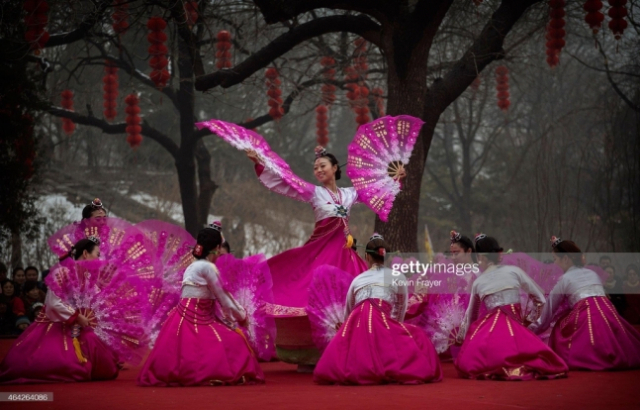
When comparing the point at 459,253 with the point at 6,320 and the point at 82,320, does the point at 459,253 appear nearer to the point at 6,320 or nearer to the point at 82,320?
the point at 82,320

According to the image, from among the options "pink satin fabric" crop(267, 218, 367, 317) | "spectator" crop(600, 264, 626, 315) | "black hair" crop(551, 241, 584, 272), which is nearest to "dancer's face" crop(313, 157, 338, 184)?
"pink satin fabric" crop(267, 218, 367, 317)

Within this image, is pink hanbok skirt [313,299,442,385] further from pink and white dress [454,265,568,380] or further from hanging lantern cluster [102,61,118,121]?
hanging lantern cluster [102,61,118,121]

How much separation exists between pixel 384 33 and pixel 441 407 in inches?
228

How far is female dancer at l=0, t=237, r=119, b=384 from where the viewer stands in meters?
6.05

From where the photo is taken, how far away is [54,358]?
6.09m

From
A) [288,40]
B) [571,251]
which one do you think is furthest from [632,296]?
[288,40]

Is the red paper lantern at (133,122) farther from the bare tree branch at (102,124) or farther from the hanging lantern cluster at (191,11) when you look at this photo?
the hanging lantern cluster at (191,11)

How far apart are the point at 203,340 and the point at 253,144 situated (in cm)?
183

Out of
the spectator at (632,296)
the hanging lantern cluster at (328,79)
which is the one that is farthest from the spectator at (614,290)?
the hanging lantern cluster at (328,79)

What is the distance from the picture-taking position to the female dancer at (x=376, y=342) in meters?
5.77

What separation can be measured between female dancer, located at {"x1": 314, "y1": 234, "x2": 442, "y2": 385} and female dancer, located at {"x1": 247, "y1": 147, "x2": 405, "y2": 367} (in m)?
0.58

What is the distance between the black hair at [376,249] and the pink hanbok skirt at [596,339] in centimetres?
185

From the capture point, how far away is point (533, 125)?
955 inches

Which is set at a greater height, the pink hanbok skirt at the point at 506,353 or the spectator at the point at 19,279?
the spectator at the point at 19,279
